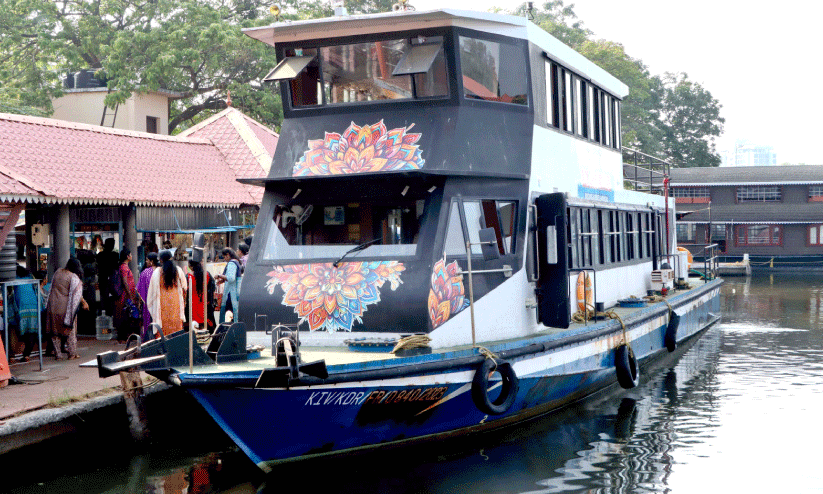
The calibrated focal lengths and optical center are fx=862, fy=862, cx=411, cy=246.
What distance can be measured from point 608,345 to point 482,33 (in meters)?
4.38

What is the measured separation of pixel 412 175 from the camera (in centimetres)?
879

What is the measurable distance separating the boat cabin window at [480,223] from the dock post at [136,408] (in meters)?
3.51

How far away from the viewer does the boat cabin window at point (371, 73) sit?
9039mm

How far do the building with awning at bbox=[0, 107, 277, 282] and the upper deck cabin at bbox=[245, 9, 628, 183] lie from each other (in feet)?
13.2

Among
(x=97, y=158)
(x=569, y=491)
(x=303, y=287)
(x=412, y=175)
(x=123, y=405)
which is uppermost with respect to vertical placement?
(x=97, y=158)

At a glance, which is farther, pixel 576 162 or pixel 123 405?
pixel 576 162

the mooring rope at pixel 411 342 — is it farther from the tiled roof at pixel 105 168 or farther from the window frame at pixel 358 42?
the tiled roof at pixel 105 168

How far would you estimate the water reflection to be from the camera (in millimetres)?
8273

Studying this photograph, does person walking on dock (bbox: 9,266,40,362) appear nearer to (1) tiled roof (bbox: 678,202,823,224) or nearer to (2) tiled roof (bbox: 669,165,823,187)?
(1) tiled roof (bbox: 678,202,823,224)

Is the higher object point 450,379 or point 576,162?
point 576,162

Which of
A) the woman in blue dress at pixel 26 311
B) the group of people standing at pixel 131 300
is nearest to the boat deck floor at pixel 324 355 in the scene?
the group of people standing at pixel 131 300

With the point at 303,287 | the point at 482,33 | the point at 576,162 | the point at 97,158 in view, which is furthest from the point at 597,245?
the point at 97,158

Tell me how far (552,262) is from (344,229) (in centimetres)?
233

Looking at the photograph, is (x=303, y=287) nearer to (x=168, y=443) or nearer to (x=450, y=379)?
(x=450, y=379)
